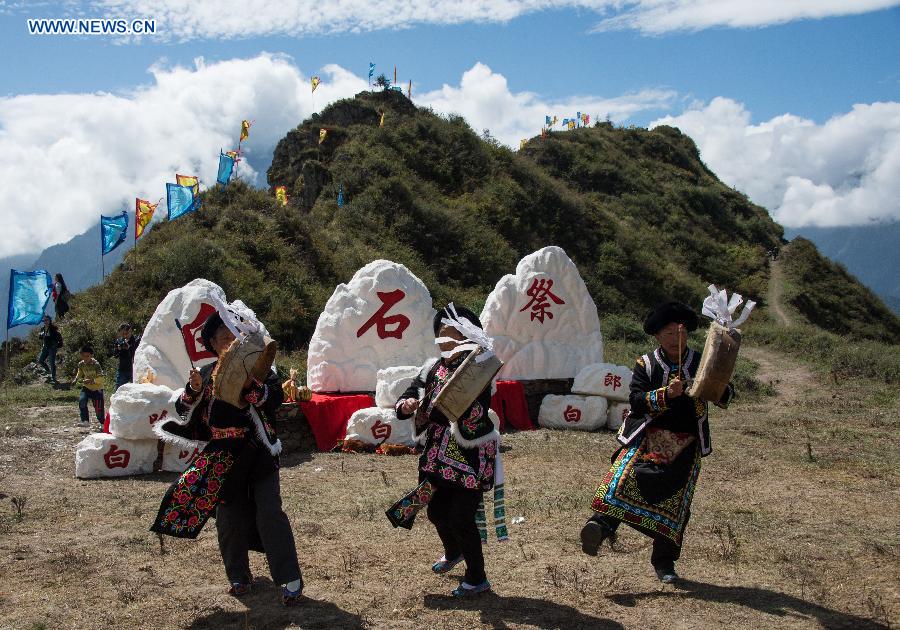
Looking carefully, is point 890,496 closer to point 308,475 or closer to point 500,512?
point 500,512

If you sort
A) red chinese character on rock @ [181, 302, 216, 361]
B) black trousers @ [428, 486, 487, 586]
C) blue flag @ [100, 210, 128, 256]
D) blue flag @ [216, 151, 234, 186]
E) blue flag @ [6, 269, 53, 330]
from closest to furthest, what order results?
1. black trousers @ [428, 486, 487, 586]
2. red chinese character on rock @ [181, 302, 216, 361]
3. blue flag @ [6, 269, 53, 330]
4. blue flag @ [100, 210, 128, 256]
5. blue flag @ [216, 151, 234, 186]

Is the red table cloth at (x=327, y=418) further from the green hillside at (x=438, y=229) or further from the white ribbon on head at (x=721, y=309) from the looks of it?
the green hillside at (x=438, y=229)

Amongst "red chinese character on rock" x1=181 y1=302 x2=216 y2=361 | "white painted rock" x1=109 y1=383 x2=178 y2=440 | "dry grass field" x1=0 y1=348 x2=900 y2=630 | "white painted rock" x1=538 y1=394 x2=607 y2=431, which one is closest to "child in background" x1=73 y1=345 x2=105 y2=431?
"dry grass field" x1=0 y1=348 x2=900 y2=630

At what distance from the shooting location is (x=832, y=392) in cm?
1334

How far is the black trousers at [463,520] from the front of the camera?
13.4 feet

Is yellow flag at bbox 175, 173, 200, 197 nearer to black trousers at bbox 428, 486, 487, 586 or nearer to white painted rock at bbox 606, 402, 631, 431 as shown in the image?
white painted rock at bbox 606, 402, 631, 431

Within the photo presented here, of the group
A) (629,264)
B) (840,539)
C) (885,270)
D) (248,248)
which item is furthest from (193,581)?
(885,270)

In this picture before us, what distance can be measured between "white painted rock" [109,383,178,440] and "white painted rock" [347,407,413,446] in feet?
6.46

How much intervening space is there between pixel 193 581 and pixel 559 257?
7613 millimetres

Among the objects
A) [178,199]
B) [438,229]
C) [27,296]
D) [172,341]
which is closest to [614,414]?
[172,341]

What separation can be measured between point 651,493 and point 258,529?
6.37 ft

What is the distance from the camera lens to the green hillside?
712 inches

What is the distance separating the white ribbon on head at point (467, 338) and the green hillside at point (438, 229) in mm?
12689

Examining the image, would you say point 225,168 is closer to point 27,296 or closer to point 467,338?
point 27,296
